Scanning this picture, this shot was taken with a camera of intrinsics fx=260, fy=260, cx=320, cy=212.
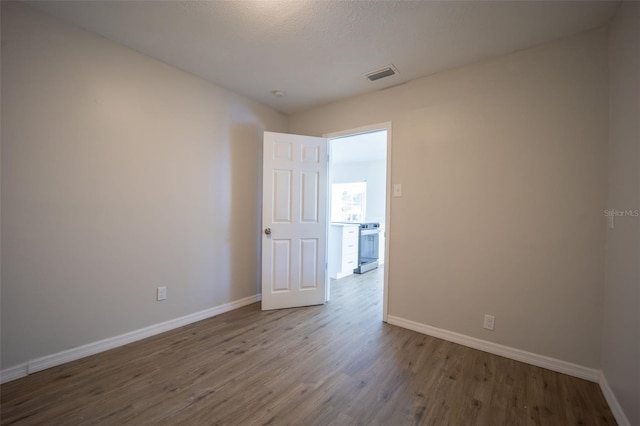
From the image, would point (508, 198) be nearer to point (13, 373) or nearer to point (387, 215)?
point (387, 215)

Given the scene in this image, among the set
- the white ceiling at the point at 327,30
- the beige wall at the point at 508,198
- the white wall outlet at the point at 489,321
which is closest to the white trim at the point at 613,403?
the beige wall at the point at 508,198

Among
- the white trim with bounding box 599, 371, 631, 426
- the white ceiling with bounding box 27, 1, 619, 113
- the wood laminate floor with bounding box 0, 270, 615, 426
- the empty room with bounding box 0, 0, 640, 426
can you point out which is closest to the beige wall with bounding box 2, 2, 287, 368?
the empty room with bounding box 0, 0, 640, 426

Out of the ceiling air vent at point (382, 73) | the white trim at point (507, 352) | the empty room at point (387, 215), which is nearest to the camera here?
the empty room at point (387, 215)

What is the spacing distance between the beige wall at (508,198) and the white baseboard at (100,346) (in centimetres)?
203

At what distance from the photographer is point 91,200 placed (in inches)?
79.5

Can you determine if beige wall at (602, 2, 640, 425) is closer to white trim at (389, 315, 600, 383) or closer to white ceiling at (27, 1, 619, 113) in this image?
white trim at (389, 315, 600, 383)

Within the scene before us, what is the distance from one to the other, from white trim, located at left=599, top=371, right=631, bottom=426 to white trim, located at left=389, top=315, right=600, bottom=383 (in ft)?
0.28

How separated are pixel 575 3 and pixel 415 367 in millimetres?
2606

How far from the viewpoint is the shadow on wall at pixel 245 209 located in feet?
9.98

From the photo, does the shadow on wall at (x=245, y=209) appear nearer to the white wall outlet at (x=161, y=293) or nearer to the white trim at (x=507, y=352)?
the white wall outlet at (x=161, y=293)

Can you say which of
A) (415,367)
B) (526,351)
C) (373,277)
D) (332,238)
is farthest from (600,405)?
(332,238)

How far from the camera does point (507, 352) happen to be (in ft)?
6.89

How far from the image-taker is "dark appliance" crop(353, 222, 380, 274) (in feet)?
16.0

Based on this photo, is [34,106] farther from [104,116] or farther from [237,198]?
[237,198]
